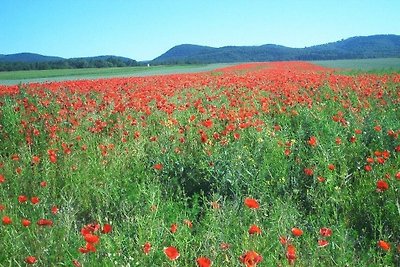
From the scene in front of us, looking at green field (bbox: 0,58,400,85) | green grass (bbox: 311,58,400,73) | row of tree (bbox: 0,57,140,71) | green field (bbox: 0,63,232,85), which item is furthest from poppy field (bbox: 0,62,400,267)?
row of tree (bbox: 0,57,140,71)

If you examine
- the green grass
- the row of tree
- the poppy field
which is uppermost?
the row of tree

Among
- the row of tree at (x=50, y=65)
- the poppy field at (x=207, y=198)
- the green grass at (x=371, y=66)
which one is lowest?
the green grass at (x=371, y=66)

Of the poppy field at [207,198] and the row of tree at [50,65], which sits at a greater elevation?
the row of tree at [50,65]

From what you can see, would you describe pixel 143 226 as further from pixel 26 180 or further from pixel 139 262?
pixel 26 180

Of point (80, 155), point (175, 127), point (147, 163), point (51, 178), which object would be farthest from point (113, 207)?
point (175, 127)

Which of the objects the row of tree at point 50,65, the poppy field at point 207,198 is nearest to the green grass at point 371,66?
the poppy field at point 207,198

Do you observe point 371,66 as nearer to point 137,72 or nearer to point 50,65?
point 137,72

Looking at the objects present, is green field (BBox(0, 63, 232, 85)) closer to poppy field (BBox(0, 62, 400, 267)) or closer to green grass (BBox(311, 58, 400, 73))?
green grass (BBox(311, 58, 400, 73))

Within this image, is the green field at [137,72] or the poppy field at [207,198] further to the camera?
the green field at [137,72]

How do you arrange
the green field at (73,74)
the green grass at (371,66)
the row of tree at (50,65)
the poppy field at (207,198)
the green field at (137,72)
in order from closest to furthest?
the poppy field at (207,198) < the green grass at (371,66) < the green field at (137,72) < the green field at (73,74) < the row of tree at (50,65)

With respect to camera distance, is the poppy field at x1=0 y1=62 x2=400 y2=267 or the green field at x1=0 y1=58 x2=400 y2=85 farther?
the green field at x1=0 y1=58 x2=400 y2=85

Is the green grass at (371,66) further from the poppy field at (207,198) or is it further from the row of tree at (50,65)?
the row of tree at (50,65)

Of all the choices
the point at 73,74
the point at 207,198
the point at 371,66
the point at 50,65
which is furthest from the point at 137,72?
the point at 207,198

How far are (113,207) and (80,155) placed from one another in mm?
1941
